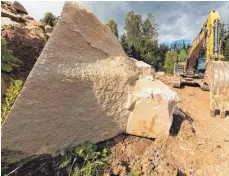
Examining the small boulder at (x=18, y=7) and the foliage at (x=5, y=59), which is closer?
the foliage at (x=5, y=59)

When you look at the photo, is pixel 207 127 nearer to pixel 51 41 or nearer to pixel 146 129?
pixel 146 129

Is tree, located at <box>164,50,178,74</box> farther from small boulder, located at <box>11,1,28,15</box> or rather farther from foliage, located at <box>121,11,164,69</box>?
small boulder, located at <box>11,1,28,15</box>

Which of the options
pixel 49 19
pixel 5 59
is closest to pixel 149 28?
pixel 49 19

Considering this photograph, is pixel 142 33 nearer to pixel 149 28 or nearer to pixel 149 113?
pixel 149 28

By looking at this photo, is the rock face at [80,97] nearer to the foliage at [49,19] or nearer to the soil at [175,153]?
the soil at [175,153]

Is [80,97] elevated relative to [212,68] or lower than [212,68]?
lower

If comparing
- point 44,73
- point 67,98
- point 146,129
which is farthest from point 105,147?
point 44,73

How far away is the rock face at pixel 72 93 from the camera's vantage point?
A: 209 cm

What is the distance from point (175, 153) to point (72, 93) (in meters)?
1.62

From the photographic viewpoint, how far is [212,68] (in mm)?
5406

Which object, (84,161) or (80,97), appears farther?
(80,97)

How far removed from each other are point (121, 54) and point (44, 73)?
1.32m

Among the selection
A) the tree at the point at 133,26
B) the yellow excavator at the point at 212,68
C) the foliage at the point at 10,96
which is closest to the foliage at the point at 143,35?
the tree at the point at 133,26

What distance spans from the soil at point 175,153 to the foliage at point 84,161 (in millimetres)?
143
